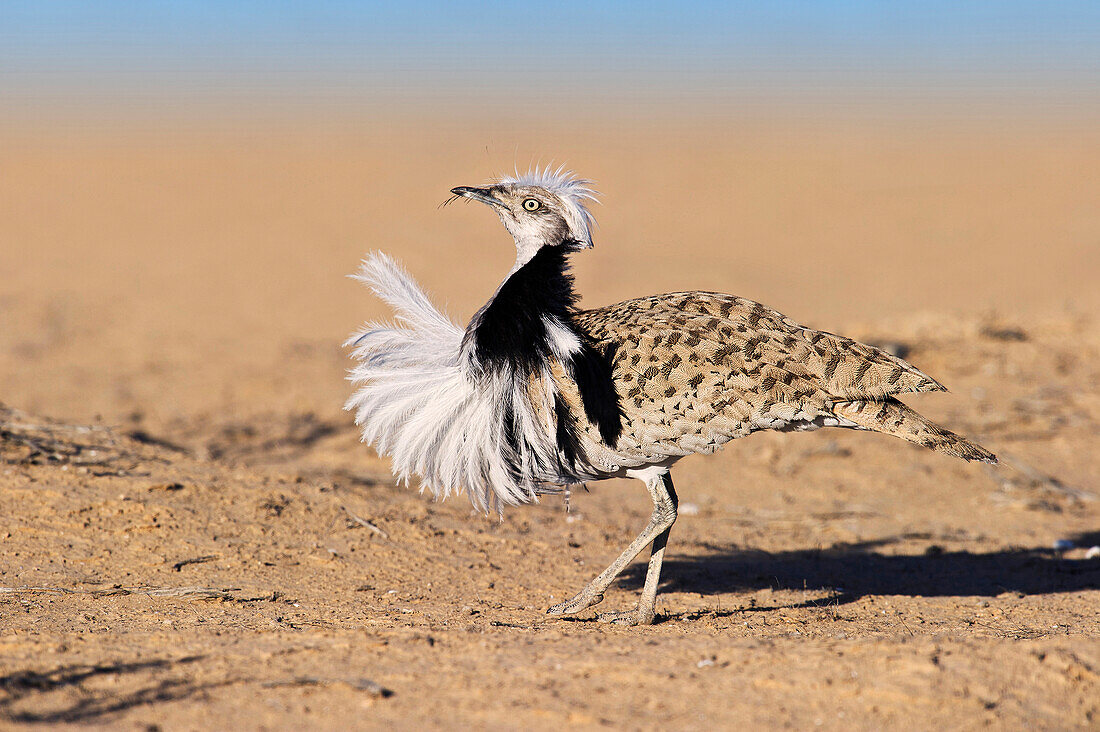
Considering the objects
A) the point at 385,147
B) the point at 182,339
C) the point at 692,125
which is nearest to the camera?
the point at 182,339

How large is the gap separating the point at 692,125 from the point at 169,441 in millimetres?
48140

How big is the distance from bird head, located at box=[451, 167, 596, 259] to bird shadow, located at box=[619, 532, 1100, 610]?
2002 mm

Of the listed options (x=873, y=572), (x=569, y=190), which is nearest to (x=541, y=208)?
(x=569, y=190)

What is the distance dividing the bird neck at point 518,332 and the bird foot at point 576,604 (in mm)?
1139

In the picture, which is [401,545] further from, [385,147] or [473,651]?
[385,147]

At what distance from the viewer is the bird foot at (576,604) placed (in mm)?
4930

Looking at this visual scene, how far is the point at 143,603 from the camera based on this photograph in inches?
184

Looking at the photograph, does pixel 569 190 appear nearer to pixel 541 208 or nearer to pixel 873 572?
pixel 541 208

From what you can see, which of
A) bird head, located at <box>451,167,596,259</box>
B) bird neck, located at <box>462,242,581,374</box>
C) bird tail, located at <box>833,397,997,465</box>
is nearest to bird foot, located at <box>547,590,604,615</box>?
bird neck, located at <box>462,242,581,374</box>

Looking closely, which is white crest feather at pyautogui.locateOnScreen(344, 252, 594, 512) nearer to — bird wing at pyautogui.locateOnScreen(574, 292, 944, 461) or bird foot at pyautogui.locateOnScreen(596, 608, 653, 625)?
bird wing at pyautogui.locateOnScreen(574, 292, 944, 461)

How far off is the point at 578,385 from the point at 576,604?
42.3 inches

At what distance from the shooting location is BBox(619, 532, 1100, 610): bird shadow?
5.83m

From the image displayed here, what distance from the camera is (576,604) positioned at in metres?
4.96

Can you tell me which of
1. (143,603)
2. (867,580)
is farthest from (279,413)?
(867,580)
